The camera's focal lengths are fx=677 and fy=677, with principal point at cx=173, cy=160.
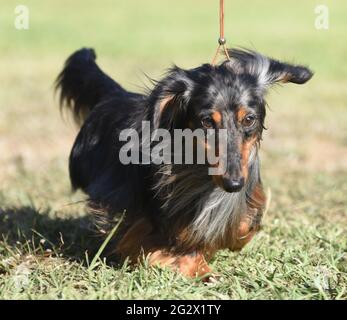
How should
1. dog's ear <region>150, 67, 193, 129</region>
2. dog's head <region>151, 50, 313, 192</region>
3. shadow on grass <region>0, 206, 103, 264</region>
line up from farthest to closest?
shadow on grass <region>0, 206, 103, 264</region> < dog's ear <region>150, 67, 193, 129</region> < dog's head <region>151, 50, 313, 192</region>

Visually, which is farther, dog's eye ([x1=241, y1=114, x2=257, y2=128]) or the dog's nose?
dog's eye ([x1=241, y1=114, x2=257, y2=128])

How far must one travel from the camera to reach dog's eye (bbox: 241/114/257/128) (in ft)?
11.3

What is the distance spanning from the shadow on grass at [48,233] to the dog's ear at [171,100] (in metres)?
0.96

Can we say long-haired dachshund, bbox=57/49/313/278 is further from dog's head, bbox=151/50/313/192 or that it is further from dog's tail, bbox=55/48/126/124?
dog's tail, bbox=55/48/126/124

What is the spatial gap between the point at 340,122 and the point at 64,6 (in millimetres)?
19752

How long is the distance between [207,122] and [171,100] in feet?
1.04

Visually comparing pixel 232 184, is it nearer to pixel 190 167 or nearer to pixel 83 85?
pixel 190 167

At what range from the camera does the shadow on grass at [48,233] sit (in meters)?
4.20

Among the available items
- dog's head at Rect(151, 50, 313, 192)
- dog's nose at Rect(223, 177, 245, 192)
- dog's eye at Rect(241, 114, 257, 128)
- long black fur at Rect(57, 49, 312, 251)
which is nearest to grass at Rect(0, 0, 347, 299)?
long black fur at Rect(57, 49, 312, 251)

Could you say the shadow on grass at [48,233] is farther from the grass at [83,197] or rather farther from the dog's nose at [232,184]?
the dog's nose at [232,184]

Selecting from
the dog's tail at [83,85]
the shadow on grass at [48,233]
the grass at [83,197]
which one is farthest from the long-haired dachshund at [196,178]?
the dog's tail at [83,85]

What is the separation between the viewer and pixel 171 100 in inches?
145

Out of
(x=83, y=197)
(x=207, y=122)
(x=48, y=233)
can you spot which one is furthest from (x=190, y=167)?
(x=83, y=197)

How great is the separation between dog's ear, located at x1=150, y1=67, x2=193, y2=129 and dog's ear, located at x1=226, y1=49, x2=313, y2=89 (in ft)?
1.06
